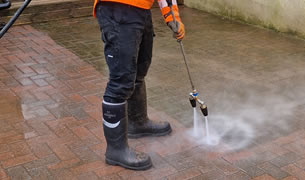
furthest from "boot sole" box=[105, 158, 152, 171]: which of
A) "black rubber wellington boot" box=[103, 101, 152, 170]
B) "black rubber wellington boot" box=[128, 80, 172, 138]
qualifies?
"black rubber wellington boot" box=[128, 80, 172, 138]

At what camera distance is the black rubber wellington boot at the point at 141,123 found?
4.04 meters

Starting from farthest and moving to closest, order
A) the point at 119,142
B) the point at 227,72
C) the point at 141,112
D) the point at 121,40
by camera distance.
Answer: the point at 227,72, the point at 141,112, the point at 119,142, the point at 121,40

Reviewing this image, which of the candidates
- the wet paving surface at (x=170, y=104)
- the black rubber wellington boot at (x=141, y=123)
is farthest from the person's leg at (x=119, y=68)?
the black rubber wellington boot at (x=141, y=123)

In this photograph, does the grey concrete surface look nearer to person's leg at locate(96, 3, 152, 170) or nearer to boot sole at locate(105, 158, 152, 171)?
boot sole at locate(105, 158, 152, 171)

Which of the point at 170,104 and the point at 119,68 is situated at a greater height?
the point at 119,68

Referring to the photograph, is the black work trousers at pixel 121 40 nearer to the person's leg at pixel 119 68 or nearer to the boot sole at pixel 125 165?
the person's leg at pixel 119 68

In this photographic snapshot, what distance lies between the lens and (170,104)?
489 cm

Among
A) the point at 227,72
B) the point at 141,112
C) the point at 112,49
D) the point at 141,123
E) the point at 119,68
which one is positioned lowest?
the point at 227,72

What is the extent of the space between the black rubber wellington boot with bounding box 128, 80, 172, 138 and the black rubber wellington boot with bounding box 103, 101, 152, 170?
0.44m

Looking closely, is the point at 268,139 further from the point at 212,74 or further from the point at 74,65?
the point at 74,65

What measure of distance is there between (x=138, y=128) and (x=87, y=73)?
6.06 feet

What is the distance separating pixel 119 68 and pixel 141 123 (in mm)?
891

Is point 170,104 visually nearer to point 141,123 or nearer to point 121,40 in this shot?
point 141,123

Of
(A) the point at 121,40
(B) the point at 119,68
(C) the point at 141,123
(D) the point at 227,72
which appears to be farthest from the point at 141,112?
(D) the point at 227,72
